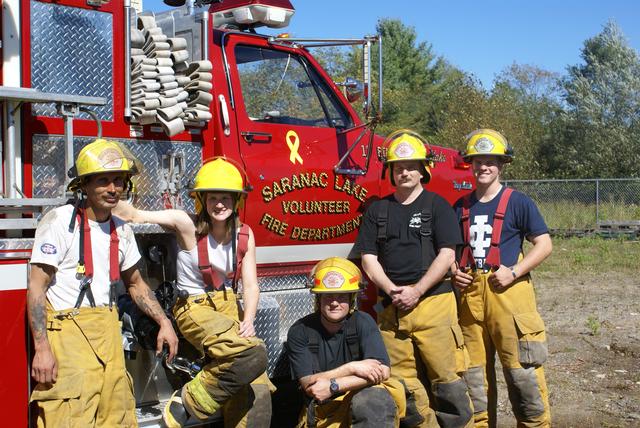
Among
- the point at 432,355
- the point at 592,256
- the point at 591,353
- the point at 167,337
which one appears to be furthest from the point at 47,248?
the point at 592,256

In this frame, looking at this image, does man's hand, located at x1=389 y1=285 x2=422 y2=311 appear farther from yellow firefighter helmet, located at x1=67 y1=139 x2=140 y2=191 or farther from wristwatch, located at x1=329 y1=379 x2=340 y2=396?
yellow firefighter helmet, located at x1=67 y1=139 x2=140 y2=191

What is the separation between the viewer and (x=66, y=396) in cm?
386

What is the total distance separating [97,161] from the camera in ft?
13.1

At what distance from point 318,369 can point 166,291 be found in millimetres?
972

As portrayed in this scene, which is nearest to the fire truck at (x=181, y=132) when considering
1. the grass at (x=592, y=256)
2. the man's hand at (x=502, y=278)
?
the man's hand at (x=502, y=278)

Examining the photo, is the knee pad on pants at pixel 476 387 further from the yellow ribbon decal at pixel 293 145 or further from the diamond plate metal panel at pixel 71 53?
the diamond plate metal panel at pixel 71 53

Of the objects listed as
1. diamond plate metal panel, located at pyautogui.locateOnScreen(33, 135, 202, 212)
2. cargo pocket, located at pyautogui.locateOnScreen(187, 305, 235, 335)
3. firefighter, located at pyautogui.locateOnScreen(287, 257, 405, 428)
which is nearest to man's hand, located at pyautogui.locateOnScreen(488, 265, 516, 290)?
firefighter, located at pyautogui.locateOnScreen(287, 257, 405, 428)

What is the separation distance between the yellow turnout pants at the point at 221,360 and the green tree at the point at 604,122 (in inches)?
1323

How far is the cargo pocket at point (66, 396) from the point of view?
3.86m

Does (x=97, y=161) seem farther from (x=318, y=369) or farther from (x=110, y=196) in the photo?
(x=318, y=369)

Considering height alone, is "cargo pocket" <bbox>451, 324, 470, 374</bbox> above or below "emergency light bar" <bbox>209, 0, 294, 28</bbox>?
below

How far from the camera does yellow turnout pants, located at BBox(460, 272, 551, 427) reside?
5.23 meters

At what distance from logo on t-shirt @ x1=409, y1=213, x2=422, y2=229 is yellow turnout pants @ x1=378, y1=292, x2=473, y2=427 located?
1.42ft

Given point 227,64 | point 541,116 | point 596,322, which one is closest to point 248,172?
point 227,64
